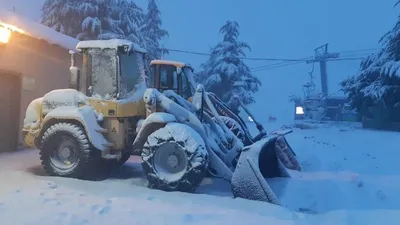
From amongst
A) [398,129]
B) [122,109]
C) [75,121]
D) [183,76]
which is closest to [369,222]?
[122,109]

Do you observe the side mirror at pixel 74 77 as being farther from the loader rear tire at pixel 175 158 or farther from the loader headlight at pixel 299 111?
the loader headlight at pixel 299 111

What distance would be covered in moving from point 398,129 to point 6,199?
2153 cm

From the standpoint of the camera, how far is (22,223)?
4332 mm


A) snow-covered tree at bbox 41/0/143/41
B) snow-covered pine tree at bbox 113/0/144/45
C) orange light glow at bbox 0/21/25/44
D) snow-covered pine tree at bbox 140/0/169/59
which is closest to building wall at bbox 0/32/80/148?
orange light glow at bbox 0/21/25/44

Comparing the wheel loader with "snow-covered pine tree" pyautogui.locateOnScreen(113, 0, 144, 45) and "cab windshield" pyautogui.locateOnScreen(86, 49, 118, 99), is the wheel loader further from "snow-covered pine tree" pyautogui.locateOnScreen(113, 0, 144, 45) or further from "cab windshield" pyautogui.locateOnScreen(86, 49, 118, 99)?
"snow-covered pine tree" pyautogui.locateOnScreen(113, 0, 144, 45)

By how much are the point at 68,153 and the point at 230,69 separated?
2335 centimetres

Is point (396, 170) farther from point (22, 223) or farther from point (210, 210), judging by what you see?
point (22, 223)

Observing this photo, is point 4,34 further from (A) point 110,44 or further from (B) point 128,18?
(B) point 128,18

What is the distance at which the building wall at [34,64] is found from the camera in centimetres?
1077

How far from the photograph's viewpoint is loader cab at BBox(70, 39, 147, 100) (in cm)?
747

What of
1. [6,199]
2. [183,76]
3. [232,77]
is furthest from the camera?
[232,77]

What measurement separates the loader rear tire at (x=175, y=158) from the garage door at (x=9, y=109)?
5.97 metres

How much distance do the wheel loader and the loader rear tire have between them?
16 mm

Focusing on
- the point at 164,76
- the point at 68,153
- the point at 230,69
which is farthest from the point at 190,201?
the point at 230,69
